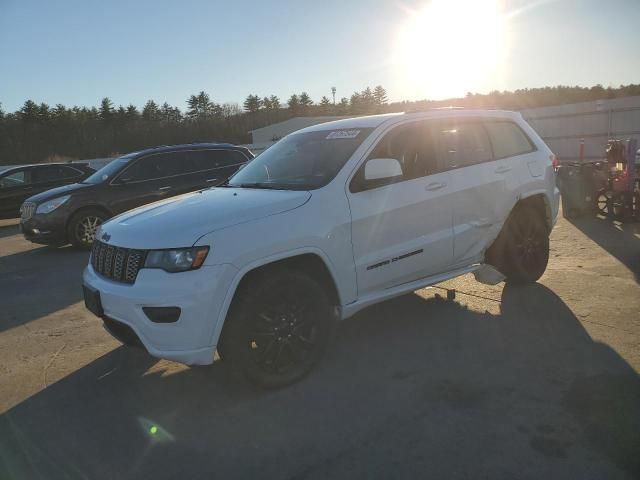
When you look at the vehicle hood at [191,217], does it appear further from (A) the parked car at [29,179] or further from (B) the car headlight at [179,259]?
(A) the parked car at [29,179]

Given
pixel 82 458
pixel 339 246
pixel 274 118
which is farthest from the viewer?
pixel 274 118

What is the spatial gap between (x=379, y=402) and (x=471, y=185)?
2224 mm

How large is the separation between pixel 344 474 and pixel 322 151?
2555mm

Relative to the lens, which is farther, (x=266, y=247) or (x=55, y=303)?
(x=55, y=303)

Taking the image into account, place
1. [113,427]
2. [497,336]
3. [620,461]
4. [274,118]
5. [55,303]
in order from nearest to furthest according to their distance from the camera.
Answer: [620,461]
[113,427]
[497,336]
[55,303]
[274,118]

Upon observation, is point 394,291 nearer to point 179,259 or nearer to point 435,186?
point 435,186

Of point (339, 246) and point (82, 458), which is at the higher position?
point (339, 246)

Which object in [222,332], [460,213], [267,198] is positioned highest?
[267,198]

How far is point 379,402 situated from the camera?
3314mm

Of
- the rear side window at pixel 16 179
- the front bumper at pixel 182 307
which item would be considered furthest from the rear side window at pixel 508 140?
the rear side window at pixel 16 179

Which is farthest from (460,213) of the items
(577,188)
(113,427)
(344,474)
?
(577,188)

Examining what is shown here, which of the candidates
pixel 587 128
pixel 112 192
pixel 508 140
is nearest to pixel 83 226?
A: pixel 112 192

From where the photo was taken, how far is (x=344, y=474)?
262 cm

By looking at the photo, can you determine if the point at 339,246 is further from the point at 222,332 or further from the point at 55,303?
the point at 55,303
